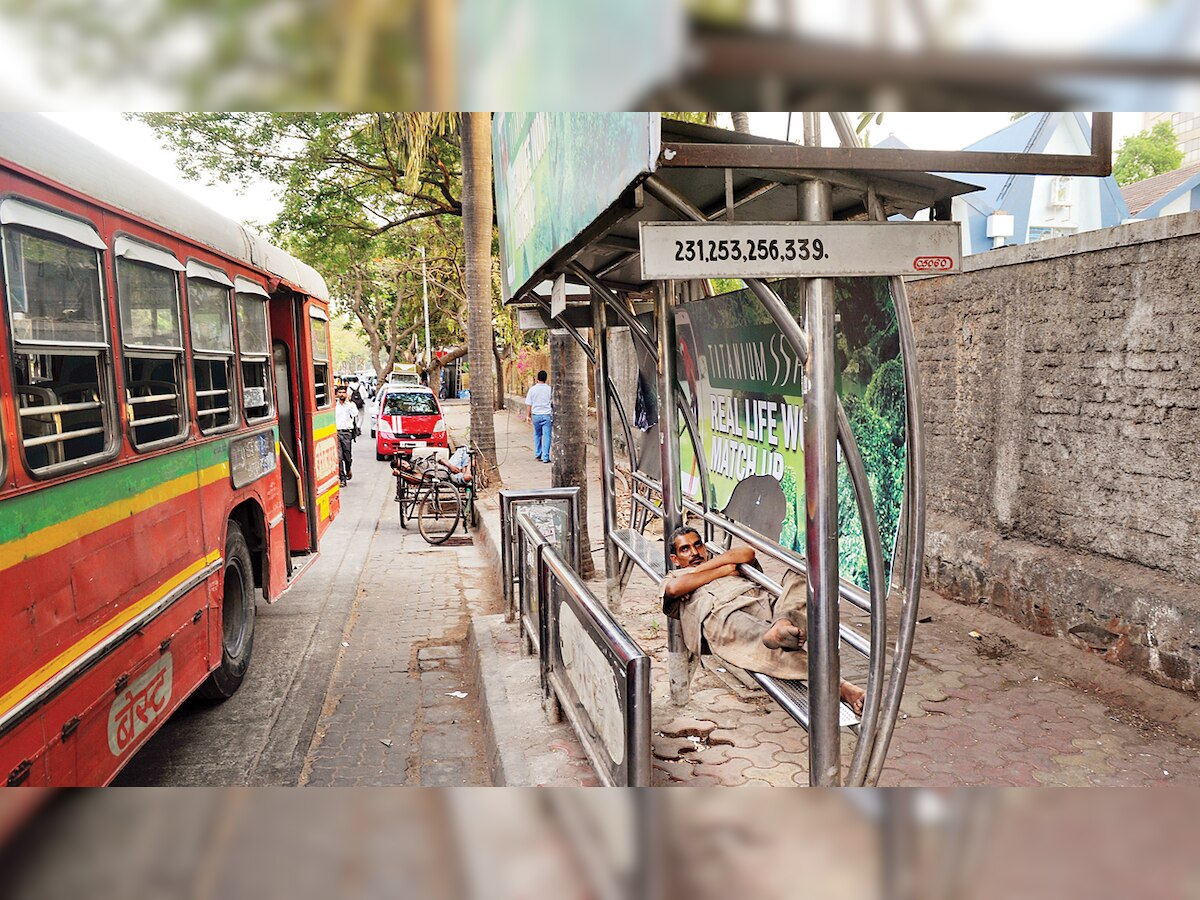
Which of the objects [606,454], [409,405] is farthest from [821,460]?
[409,405]

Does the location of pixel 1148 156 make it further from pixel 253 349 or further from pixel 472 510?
pixel 253 349

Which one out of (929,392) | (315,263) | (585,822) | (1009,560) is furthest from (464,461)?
(585,822)

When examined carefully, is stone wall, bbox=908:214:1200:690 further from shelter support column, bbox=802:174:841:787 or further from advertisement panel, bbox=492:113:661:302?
advertisement panel, bbox=492:113:661:302

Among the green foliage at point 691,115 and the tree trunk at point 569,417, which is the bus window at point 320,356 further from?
the green foliage at point 691,115

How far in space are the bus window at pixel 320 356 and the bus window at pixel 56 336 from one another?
4795 mm

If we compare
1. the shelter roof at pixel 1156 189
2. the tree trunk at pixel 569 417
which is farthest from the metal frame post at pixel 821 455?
the shelter roof at pixel 1156 189

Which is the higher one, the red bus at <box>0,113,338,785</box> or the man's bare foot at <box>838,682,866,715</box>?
the red bus at <box>0,113,338,785</box>

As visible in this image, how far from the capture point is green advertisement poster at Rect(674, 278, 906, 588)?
9.91ft

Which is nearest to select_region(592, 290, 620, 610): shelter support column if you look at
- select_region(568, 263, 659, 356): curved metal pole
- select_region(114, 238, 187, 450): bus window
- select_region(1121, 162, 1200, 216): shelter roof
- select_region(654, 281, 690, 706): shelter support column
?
select_region(568, 263, 659, 356): curved metal pole

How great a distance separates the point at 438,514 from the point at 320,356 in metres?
3.34

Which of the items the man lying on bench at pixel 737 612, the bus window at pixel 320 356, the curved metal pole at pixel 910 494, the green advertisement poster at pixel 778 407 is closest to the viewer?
the curved metal pole at pixel 910 494

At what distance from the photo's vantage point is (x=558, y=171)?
4617mm

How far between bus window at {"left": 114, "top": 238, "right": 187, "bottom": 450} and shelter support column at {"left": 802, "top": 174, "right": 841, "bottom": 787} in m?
3.17

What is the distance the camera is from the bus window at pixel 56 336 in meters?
3.16
